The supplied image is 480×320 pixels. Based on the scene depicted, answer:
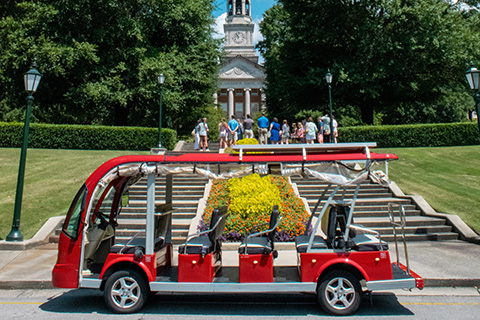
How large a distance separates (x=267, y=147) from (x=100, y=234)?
338 cm

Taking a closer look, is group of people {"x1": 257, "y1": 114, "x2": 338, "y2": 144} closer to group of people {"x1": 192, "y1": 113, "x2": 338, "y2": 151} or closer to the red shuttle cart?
group of people {"x1": 192, "y1": 113, "x2": 338, "y2": 151}

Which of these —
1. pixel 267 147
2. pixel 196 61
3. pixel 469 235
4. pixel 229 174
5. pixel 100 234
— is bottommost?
pixel 469 235

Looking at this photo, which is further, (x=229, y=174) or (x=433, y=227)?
(x=433, y=227)

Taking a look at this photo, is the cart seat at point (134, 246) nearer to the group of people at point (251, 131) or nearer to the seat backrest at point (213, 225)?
the seat backrest at point (213, 225)

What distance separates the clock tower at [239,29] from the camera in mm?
90562

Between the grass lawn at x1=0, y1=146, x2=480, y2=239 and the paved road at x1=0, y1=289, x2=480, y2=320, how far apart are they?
4.87 meters

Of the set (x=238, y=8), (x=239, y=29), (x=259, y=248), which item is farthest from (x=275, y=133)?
(x=238, y=8)

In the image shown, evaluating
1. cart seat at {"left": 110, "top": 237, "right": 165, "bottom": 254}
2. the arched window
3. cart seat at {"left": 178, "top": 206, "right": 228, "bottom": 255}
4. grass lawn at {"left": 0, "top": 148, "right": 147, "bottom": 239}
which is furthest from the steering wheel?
the arched window

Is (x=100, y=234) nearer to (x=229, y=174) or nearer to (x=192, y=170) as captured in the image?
(x=192, y=170)

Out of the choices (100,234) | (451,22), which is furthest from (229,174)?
(451,22)

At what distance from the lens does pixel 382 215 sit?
41.9 feet

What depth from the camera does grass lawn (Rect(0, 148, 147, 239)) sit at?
1244 cm

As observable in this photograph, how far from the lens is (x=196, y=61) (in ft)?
97.5

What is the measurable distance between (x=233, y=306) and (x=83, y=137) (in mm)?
21203
